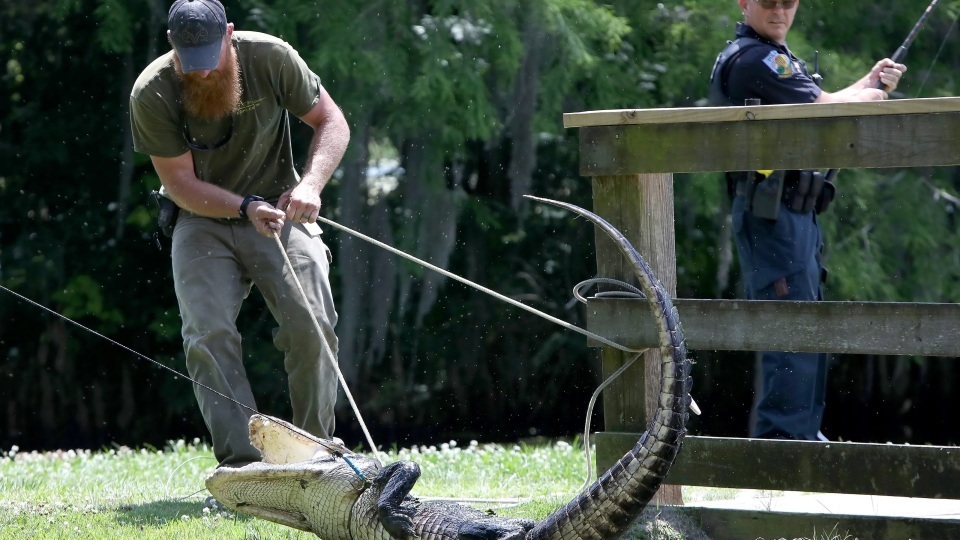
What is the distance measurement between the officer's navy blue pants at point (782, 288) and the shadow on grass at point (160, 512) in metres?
2.13

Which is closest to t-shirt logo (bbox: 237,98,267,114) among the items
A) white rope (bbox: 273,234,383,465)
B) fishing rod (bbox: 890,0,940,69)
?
white rope (bbox: 273,234,383,465)

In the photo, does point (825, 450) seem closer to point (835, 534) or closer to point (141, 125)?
point (835, 534)

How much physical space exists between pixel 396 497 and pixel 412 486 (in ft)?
0.31

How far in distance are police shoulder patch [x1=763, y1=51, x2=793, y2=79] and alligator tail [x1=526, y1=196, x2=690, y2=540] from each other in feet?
7.24

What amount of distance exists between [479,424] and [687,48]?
174 inches

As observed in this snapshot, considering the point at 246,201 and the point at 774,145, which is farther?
the point at 246,201

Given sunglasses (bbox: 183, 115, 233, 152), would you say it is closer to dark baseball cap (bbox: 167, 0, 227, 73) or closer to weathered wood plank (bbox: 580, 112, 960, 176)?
dark baseball cap (bbox: 167, 0, 227, 73)

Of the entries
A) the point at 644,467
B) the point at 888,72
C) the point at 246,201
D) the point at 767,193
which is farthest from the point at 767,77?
the point at 644,467

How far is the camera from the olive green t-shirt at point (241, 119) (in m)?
4.42

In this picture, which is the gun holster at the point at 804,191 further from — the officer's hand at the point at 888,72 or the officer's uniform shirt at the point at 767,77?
the officer's hand at the point at 888,72

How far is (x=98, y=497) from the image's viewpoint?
465 centimetres

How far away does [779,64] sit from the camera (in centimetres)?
486

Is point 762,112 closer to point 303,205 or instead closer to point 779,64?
point 779,64

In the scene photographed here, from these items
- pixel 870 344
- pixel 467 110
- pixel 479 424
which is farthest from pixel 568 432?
pixel 870 344
